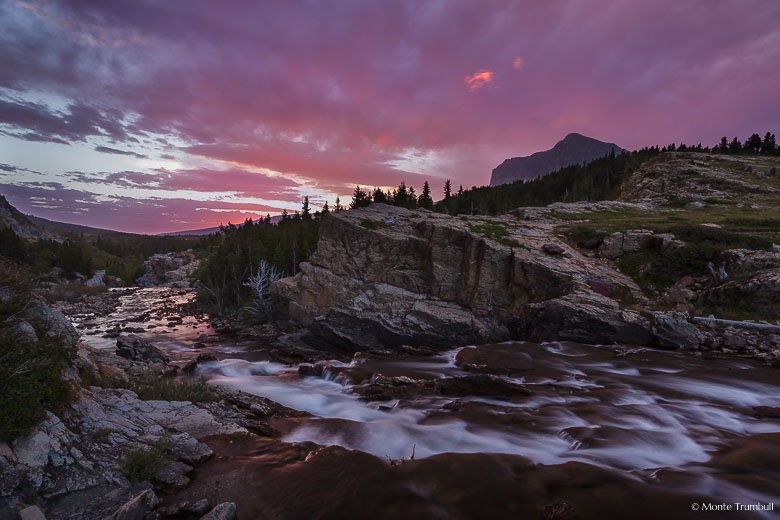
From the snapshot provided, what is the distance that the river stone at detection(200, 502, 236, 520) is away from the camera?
204 inches

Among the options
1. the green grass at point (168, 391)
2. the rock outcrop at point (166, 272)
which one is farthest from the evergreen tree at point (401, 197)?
the rock outcrop at point (166, 272)

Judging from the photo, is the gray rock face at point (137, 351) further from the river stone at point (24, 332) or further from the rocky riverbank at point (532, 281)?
the river stone at point (24, 332)

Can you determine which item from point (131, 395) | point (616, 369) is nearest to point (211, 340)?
point (131, 395)

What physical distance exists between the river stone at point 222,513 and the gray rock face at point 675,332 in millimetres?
23221

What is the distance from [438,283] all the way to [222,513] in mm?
25219

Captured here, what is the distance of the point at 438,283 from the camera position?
2920 centimetres

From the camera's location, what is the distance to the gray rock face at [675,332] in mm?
17359

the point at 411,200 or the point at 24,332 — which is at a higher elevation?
the point at 411,200

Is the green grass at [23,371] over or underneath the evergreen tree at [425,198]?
underneath

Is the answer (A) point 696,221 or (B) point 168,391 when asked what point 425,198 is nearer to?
(A) point 696,221

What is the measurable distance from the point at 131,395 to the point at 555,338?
2422 centimetres

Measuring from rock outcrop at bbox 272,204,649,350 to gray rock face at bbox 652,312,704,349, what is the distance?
2.50 meters

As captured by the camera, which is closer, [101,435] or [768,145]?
[101,435]

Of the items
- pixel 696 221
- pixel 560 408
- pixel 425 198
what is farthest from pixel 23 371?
pixel 425 198
